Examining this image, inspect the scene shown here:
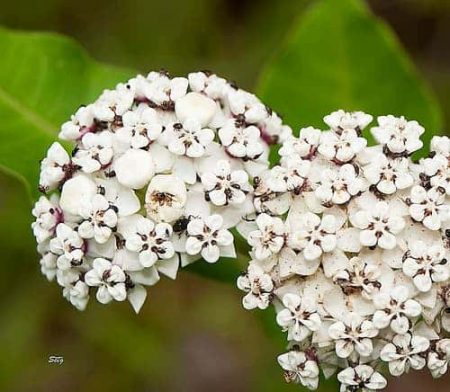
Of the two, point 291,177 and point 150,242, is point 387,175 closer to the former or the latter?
point 291,177

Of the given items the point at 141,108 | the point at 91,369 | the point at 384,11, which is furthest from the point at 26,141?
the point at 384,11

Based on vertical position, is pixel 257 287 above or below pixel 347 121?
below

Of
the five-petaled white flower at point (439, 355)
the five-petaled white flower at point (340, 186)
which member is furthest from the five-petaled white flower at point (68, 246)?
the five-petaled white flower at point (439, 355)

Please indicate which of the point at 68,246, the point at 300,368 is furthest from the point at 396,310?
the point at 68,246

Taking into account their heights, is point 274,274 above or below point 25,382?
below

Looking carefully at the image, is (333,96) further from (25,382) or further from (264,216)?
(25,382)

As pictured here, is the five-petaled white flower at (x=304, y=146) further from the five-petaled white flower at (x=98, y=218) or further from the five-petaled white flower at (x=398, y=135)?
the five-petaled white flower at (x=98, y=218)
